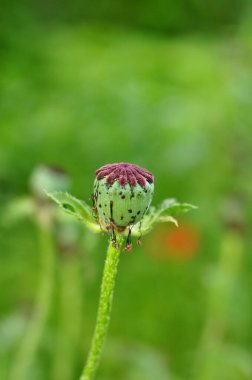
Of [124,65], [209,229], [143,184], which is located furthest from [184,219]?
[143,184]

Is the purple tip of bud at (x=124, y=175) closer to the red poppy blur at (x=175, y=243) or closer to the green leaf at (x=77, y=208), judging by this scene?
the green leaf at (x=77, y=208)

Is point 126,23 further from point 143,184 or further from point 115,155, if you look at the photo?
point 143,184

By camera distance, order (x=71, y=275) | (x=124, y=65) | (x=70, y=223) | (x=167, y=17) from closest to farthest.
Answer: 1. (x=70, y=223)
2. (x=71, y=275)
3. (x=124, y=65)
4. (x=167, y=17)

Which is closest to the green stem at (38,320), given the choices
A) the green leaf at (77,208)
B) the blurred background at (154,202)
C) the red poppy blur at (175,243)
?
the blurred background at (154,202)

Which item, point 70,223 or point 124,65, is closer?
point 70,223

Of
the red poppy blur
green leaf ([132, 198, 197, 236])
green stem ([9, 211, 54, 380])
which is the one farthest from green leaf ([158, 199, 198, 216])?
the red poppy blur

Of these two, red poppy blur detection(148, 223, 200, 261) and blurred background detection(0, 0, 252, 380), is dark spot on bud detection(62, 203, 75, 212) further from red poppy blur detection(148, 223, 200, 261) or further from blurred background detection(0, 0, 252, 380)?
red poppy blur detection(148, 223, 200, 261)
